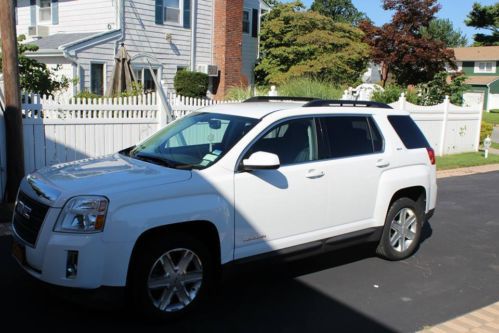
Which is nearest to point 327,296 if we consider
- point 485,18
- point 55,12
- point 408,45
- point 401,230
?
point 401,230

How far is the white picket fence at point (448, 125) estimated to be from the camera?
47.8 ft

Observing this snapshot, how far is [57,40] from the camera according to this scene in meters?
18.8

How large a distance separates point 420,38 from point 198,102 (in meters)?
24.2

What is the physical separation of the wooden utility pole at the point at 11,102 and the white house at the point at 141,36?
8.79 metres

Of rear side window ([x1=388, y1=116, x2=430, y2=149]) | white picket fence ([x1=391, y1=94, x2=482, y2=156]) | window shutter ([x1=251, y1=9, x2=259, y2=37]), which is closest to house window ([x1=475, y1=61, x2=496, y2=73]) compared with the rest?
window shutter ([x1=251, y1=9, x2=259, y2=37])

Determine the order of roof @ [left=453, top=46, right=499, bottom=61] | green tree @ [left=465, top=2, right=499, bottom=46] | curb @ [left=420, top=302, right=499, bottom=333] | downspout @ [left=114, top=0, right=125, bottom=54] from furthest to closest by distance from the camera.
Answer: roof @ [left=453, top=46, right=499, bottom=61], green tree @ [left=465, top=2, right=499, bottom=46], downspout @ [left=114, top=0, right=125, bottom=54], curb @ [left=420, top=302, right=499, bottom=333]

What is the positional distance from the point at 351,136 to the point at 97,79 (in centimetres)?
1459

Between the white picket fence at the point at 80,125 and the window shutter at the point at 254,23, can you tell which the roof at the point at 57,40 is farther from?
the white picket fence at the point at 80,125

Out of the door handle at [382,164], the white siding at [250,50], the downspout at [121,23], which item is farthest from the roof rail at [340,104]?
the white siding at [250,50]

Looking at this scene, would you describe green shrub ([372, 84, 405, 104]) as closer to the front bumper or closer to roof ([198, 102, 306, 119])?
roof ([198, 102, 306, 119])

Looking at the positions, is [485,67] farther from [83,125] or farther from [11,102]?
[11,102]

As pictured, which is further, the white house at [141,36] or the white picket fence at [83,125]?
the white house at [141,36]

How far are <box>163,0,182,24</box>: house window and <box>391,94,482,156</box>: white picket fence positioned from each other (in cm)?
996

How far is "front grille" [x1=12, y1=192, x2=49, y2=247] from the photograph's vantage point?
4.09 m
